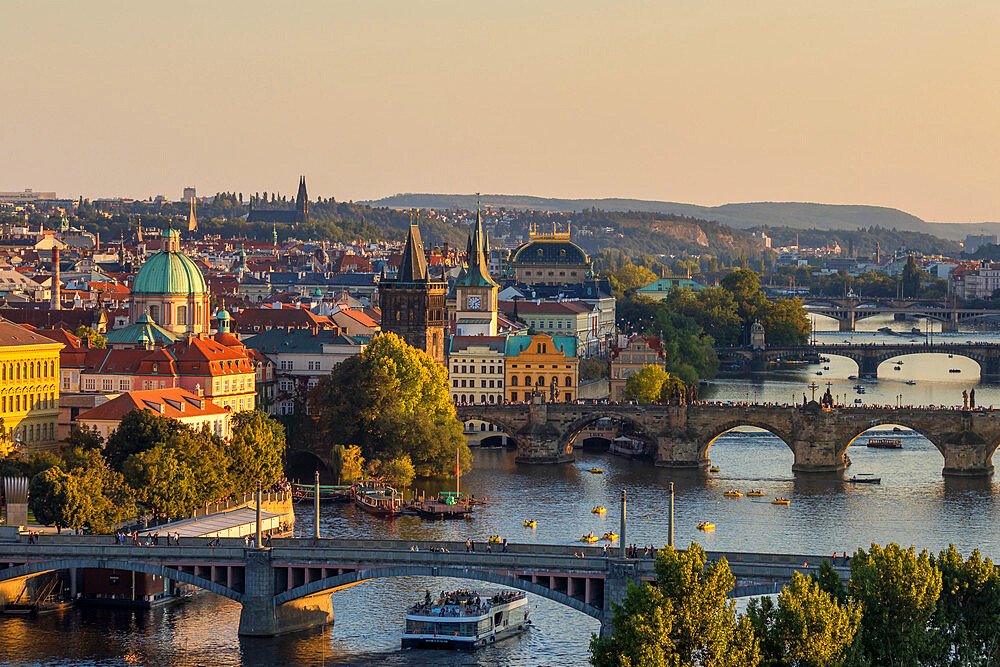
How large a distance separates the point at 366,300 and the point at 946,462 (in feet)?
292

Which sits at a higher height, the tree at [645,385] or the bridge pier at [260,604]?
the tree at [645,385]

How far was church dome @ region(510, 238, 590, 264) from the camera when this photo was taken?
18138 centimetres

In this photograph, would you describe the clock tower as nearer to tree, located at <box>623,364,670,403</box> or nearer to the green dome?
tree, located at <box>623,364,670,403</box>

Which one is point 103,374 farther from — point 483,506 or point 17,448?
point 483,506

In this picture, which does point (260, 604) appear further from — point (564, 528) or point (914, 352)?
point (914, 352)

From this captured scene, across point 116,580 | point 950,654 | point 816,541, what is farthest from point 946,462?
point 950,654

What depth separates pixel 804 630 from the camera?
148 feet

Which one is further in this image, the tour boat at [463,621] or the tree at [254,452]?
the tree at [254,452]

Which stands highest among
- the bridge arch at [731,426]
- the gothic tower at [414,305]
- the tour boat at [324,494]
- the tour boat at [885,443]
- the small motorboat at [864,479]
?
the gothic tower at [414,305]

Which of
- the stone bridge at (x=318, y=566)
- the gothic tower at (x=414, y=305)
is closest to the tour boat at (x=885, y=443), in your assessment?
the gothic tower at (x=414, y=305)

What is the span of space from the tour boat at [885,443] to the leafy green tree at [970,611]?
5919 centimetres

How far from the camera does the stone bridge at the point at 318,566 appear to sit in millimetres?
58094

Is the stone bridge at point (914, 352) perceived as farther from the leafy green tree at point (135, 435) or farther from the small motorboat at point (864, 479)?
the leafy green tree at point (135, 435)

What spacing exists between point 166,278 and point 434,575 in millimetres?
50269
